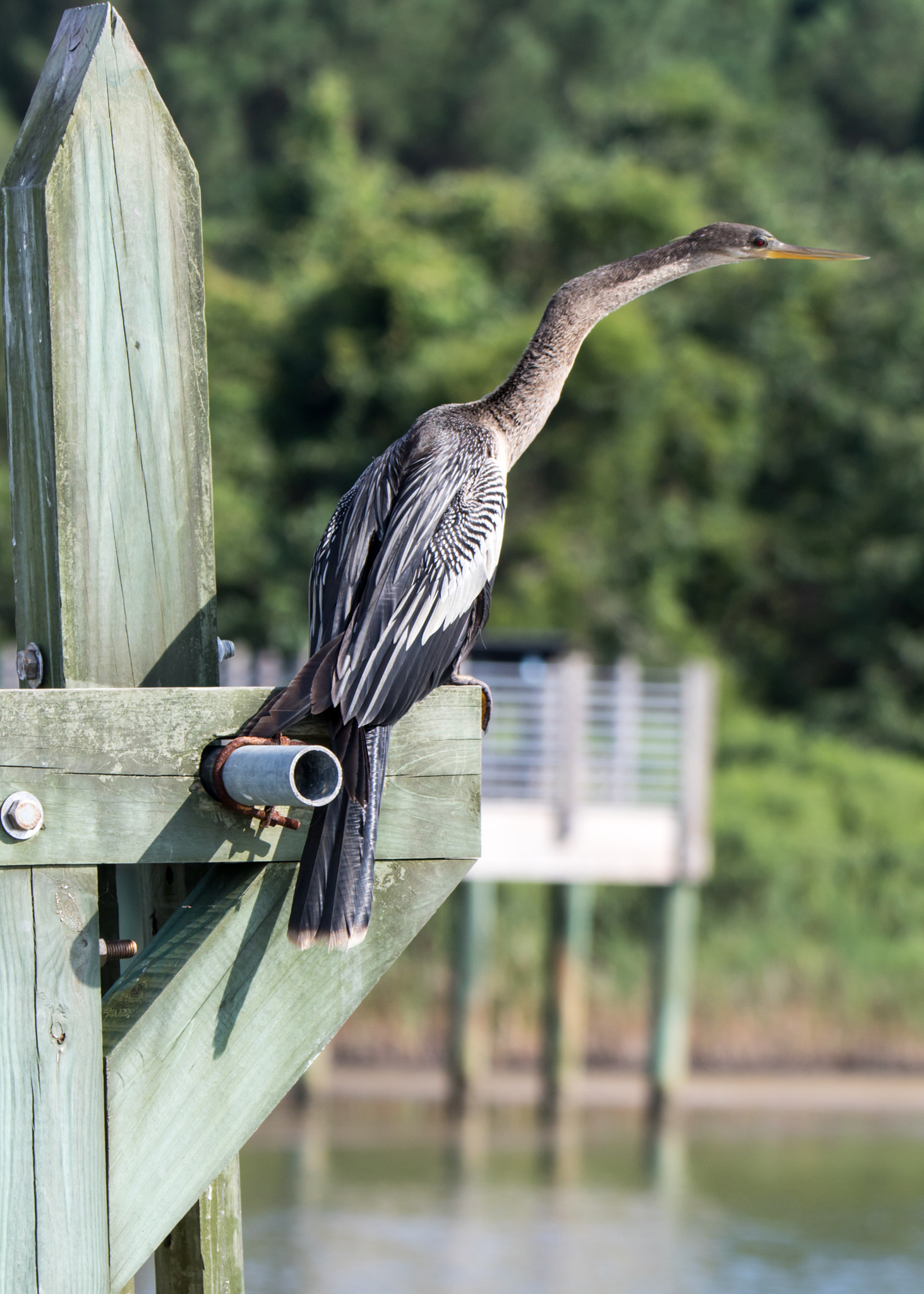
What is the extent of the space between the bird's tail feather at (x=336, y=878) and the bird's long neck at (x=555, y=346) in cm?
110

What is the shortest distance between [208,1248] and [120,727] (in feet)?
2.35

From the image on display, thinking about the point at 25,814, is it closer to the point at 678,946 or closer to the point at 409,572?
the point at 409,572

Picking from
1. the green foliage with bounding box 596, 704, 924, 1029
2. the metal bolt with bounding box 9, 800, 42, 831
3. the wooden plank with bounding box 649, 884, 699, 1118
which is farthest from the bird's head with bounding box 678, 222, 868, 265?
the green foliage with bounding box 596, 704, 924, 1029

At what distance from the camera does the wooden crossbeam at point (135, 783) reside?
5.68ft

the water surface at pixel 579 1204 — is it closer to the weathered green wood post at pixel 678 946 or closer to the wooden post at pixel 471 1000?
the wooden post at pixel 471 1000

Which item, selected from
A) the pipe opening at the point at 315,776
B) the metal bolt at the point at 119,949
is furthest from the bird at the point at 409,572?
the metal bolt at the point at 119,949

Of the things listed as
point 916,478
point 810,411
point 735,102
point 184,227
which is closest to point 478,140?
point 735,102

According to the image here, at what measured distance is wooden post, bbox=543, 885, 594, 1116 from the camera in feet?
44.7

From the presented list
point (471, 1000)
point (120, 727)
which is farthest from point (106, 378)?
point (471, 1000)

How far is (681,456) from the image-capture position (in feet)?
68.3

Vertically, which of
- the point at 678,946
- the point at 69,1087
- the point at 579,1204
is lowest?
the point at 579,1204

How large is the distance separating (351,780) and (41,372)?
0.60 m

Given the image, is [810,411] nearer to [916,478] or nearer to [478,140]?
[916,478]

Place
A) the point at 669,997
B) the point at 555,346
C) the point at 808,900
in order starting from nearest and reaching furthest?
the point at 555,346, the point at 669,997, the point at 808,900
